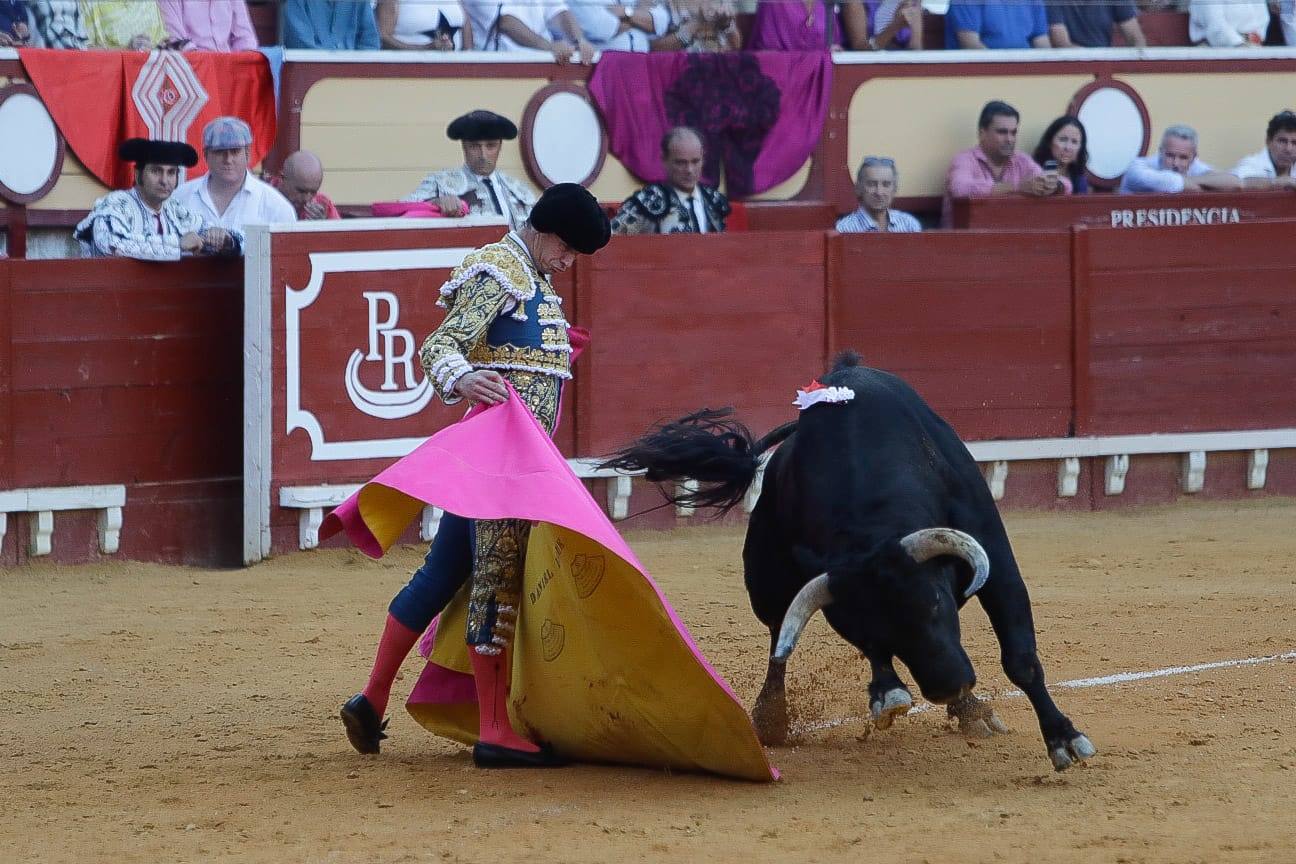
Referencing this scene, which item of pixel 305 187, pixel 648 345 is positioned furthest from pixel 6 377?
pixel 648 345

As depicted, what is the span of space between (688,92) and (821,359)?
1.64m

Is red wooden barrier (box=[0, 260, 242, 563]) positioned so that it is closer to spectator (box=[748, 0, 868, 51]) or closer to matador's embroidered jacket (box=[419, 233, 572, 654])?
matador's embroidered jacket (box=[419, 233, 572, 654])

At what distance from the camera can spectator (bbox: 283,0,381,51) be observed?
311 inches

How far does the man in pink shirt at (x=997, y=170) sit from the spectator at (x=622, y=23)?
4.97 ft

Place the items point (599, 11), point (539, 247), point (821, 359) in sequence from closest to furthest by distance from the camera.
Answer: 1. point (539, 247)
2. point (821, 359)
3. point (599, 11)

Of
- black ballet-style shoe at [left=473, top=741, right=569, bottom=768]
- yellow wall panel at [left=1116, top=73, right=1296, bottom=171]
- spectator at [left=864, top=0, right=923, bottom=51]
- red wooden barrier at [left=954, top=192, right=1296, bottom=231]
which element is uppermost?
spectator at [left=864, top=0, right=923, bottom=51]

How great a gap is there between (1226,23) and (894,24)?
1.91 meters

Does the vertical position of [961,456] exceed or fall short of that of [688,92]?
it falls short

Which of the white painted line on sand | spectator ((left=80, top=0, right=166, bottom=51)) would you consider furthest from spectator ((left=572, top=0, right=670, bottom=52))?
the white painted line on sand

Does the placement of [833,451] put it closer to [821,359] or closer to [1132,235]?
[821,359]

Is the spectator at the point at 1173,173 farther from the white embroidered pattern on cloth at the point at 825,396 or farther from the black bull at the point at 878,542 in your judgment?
the white embroidered pattern on cloth at the point at 825,396

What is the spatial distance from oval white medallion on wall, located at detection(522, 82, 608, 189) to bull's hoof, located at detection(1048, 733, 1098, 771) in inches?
203

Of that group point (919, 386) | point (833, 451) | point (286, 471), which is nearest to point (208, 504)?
point (286, 471)

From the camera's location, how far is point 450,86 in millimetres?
8141
